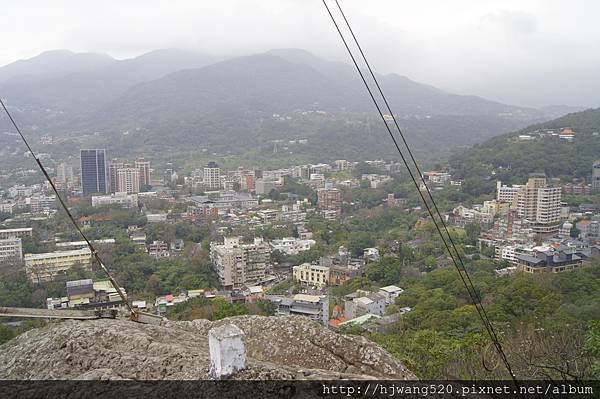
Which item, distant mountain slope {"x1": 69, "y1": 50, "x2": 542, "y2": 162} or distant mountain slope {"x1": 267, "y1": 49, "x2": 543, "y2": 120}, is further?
distant mountain slope {"x1": 267, "y1": 49, "x2": 543, "y2": 120}

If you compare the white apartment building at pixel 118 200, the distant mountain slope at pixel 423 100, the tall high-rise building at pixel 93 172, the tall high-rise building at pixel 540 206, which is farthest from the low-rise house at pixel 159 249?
the distant mountain slope at pixel 423 100

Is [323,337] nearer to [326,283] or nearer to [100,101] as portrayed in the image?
[326,283]

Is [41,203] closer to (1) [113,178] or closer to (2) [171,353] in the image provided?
(1) [113,178]

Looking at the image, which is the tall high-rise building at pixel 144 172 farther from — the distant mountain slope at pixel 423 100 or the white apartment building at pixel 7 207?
the distant mountain slope at pixel 423 100

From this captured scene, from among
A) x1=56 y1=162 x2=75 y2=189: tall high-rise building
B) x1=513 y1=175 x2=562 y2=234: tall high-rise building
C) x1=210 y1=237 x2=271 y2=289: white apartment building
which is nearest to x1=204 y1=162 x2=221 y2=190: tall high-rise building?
x1=56 y1=162 x2=75 y2=189: tall high-rise building

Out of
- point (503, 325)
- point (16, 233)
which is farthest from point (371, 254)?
point (16, 233)

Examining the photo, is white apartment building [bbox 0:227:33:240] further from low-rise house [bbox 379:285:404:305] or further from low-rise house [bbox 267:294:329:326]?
low-rise house [bbox 379:285:404:305]
